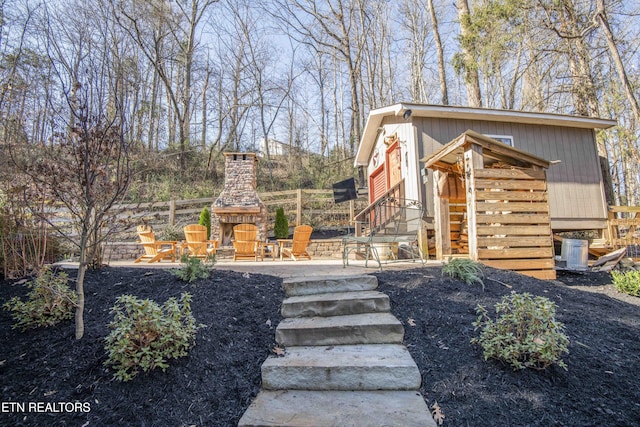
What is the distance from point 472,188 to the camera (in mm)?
4609

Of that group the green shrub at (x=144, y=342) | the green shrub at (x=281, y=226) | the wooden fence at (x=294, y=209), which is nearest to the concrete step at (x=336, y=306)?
the green shrub at (x=144, y=342)

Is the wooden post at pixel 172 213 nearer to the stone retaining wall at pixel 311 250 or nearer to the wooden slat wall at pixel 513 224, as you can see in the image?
the stone retaining wall at pixel 311 250

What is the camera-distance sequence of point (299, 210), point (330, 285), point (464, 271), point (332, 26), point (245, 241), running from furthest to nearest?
point (332, 26) → point (299, 210) → point (245, 241) → point (464, 271) → point (330, 285)

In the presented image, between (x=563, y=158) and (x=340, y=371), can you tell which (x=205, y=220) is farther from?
(x=563, y=158)

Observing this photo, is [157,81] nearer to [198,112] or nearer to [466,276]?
[198,112]

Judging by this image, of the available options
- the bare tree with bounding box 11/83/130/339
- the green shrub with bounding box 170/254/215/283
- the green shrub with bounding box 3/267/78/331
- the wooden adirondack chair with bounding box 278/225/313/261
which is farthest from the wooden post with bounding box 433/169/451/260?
the green shrub with bounding box 3/267/78/331

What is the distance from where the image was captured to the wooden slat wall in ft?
14.7

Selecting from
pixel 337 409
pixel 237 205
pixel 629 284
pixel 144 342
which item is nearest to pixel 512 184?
pixel 629 284

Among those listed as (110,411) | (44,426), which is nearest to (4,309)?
(44,426)

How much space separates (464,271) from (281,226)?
971 centimetres

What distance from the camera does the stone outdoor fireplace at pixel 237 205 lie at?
11156 millimetres

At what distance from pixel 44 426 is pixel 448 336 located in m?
2.57

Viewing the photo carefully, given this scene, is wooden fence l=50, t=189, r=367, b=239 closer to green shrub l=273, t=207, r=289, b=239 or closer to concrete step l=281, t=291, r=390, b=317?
green shrub l=273, t=207, r=289, b=239

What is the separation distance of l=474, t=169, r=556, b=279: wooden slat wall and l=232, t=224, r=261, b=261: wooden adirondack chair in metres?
5.51
